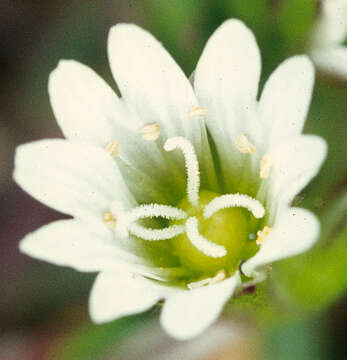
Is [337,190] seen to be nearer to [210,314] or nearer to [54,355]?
[210,314]

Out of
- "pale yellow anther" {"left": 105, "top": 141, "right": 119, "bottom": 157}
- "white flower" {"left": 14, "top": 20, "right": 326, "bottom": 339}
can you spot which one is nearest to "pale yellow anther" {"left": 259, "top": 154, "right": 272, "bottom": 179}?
"white flower" {"left": 14, "top": 20, "right": 326, "bottom": 339}

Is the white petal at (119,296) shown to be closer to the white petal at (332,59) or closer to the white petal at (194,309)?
the white petal at (194,309)

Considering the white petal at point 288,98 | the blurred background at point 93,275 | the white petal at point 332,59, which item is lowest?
the blurred background at point 93,275

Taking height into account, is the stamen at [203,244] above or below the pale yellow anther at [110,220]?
below

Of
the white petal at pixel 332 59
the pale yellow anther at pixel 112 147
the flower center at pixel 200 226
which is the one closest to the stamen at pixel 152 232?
the flower center at pixel 200 226

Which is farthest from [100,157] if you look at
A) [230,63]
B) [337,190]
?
[337,190]

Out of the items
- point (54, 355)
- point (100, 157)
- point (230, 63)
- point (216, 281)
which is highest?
point (230, 63)
